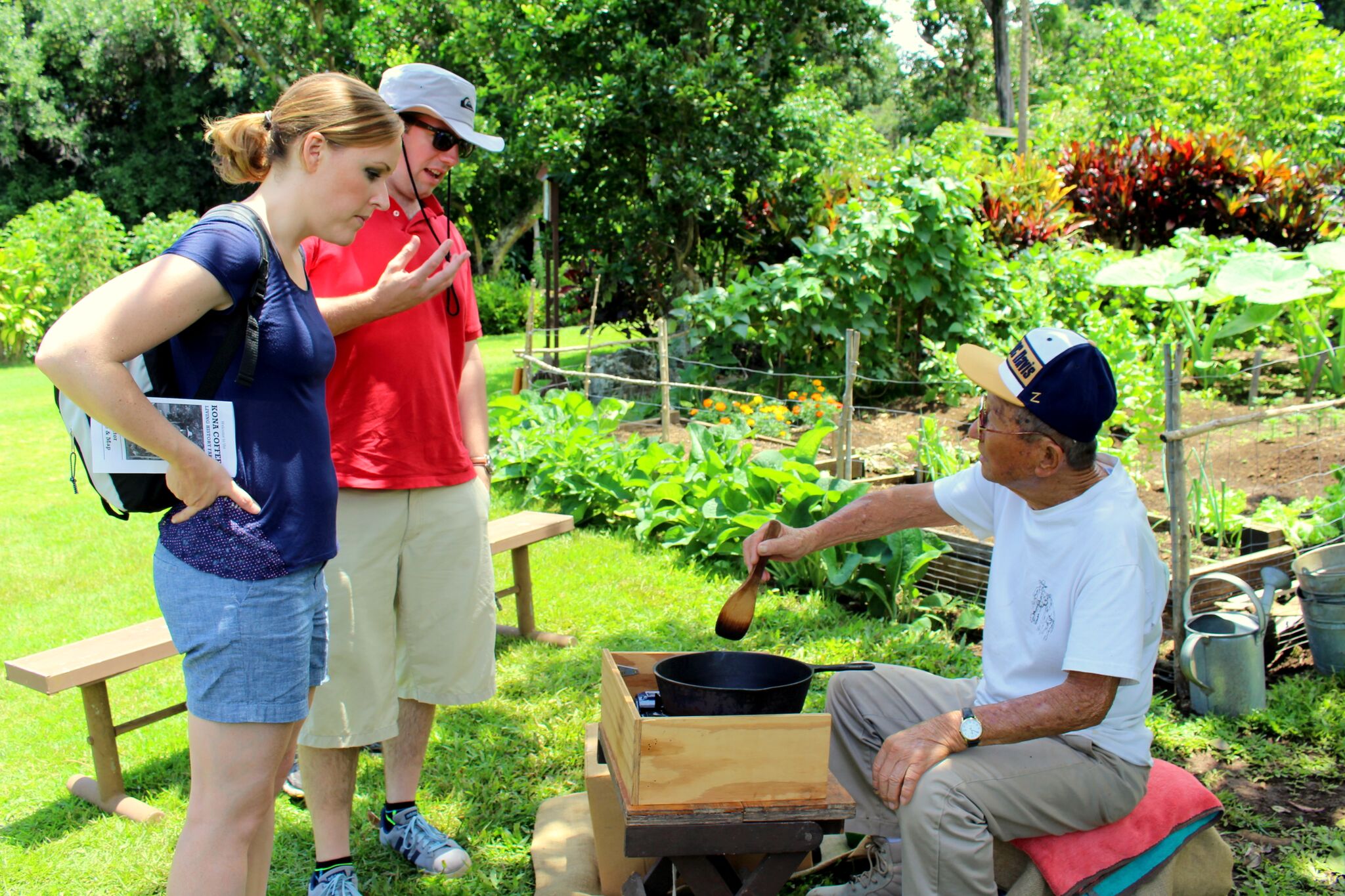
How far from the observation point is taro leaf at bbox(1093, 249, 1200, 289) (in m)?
7.86

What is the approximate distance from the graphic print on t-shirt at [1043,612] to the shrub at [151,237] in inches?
751

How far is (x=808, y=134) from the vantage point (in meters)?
10.5

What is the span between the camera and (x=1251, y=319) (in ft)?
25.7

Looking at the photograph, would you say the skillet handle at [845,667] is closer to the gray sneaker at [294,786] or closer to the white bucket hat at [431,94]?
the white bucket hat at [431,94]

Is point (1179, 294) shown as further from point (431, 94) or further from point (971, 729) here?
point (431, 94)

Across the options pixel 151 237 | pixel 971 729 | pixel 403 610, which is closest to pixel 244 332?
pixel 403 610

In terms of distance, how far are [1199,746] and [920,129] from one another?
30.2 m

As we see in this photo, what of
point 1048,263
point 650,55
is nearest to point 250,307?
point 650,55

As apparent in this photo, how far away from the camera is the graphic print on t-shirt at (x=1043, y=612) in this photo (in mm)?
2350

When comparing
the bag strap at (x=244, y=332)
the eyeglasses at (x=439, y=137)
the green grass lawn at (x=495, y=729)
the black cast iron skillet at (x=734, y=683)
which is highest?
the eyeglasses at (x=439, y=137)

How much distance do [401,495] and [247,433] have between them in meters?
0.84

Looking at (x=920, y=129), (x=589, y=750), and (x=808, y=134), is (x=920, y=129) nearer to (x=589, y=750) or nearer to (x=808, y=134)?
(x=808, y=134)

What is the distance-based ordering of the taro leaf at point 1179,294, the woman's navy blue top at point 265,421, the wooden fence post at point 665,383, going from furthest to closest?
the taro leaf at point 1179,294 → the wooden fence post at point 665,383 → the woman's navy blue top at point 265,421

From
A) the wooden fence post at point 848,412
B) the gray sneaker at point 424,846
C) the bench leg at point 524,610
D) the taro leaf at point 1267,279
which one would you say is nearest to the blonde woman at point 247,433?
the gray sneaker at point 424,846
